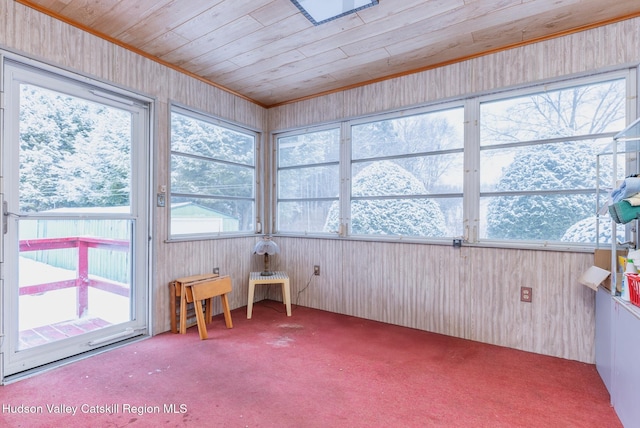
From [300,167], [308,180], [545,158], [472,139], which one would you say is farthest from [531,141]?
[300,167]

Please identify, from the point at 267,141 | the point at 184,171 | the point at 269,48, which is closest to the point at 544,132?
the point at 269,48

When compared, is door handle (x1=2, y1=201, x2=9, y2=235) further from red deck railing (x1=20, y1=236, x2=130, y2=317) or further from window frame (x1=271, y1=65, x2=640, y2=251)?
window frame (x1=271, y1=65, x2=640, y2=251)

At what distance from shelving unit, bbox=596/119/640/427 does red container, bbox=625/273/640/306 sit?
0.03m

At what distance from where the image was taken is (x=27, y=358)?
2262mm

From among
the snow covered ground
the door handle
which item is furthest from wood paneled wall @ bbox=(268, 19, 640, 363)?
the door handle

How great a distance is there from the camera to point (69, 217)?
247 centimetres

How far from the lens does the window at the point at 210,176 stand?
10.7ft

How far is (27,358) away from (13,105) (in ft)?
5.80

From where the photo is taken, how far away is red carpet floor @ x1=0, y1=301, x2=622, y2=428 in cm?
176

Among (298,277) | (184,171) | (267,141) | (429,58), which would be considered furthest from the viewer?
(267,141)

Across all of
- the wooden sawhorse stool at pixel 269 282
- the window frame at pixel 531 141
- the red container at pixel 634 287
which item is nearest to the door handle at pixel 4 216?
the wooden sawhorse stool at pixel 269 282

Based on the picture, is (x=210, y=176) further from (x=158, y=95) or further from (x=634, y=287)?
(x=634, y=287)

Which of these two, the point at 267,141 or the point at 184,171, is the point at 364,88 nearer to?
the point at 267,141

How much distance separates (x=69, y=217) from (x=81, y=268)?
44cm
